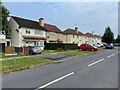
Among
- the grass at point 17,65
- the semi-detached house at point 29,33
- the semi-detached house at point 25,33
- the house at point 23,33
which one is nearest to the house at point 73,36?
the semi-detached house at point 29,33

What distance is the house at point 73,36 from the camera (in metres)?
87.6

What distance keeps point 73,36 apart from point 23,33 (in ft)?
122

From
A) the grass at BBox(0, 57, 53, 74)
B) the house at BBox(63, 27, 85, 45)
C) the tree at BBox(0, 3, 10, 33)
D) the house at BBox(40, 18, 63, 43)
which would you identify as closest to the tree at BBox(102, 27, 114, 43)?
the house at BBox(63, 27, 85, 45)

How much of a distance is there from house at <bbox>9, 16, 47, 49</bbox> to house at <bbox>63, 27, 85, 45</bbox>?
26.9 m

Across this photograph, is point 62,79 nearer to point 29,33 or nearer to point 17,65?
point 17,65

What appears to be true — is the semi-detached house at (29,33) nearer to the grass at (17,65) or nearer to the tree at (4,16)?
the tree at (4,16)

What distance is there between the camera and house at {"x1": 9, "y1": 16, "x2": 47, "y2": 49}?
54.9 meters

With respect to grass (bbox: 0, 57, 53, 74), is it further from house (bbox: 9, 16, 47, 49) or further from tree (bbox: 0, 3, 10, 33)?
tree (bbox: 0, 3, 10, 33)

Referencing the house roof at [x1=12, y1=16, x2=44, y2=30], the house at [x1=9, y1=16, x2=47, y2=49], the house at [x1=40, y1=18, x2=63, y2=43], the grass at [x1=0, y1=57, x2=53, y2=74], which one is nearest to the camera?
the grass at [x1=0, y1=57, x2=53, y2=74]

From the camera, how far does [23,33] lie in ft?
183

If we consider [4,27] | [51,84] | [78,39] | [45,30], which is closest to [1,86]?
[51,84]

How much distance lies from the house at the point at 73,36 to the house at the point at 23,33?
2693 centimetres

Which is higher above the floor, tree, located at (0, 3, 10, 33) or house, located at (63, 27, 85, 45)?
tree, located at (0, 3, 10, 33)

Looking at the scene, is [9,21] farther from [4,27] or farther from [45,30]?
[45,30]
